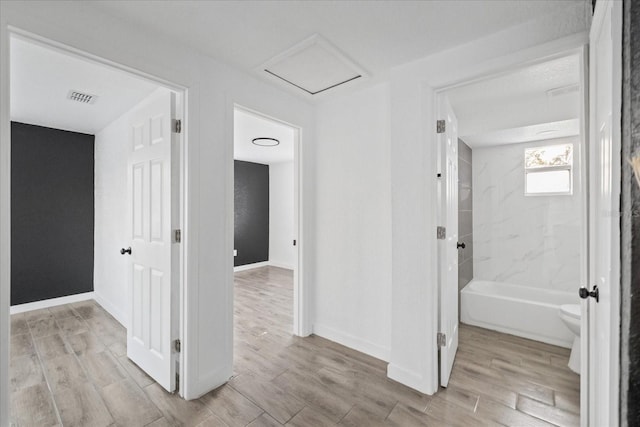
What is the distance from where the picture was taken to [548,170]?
11.6 ft

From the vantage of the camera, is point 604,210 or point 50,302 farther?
point 50,302

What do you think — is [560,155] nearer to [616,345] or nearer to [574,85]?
[574,85]

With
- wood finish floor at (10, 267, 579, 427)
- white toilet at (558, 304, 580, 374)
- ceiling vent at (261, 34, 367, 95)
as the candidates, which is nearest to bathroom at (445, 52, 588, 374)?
white toilet at (558, 304, 580, 374)

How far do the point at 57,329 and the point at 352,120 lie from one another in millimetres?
3741

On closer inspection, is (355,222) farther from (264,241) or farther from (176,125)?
(264,241)

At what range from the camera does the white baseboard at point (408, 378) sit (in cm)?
195

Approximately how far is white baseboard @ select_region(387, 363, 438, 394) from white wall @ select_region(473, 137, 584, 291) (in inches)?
99.0

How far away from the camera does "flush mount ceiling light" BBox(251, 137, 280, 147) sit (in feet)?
14.4

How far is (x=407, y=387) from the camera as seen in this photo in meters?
2.01

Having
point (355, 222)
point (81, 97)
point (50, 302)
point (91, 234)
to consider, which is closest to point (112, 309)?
point (50, 302)

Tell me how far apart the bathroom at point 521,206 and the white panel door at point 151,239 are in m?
2.43

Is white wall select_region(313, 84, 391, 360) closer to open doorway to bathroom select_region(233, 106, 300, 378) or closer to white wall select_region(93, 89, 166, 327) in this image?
open doorway to bathroom select_region(233, 106, 300, 378)

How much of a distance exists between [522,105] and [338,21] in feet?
7.20

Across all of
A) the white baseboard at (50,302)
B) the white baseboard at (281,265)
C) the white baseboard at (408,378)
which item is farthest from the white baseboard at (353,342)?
the white baseboard at (281,265)
